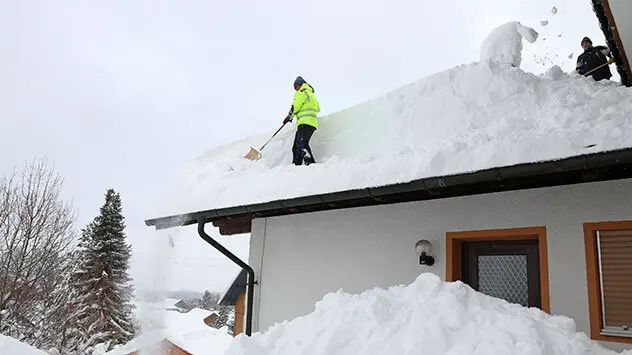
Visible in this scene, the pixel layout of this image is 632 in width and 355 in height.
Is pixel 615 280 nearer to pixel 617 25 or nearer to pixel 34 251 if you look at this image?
pixel 617 25

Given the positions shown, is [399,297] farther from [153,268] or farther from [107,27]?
[107,27]

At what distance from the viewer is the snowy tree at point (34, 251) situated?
16203mm

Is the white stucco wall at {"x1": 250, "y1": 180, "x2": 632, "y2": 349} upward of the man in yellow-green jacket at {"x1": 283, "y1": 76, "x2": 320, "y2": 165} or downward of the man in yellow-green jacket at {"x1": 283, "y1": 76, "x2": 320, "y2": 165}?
downward

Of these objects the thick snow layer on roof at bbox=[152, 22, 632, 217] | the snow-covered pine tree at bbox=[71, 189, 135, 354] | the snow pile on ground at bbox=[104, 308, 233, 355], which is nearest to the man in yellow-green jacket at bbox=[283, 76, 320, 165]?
the thick snow layer on roof at bbox=[152, 22, 632, 217]

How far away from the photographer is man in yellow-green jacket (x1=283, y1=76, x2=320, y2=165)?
7676 mm

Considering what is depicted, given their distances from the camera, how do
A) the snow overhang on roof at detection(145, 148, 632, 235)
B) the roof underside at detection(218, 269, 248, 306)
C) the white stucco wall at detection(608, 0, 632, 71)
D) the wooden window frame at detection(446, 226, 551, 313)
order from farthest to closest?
the roof underside at detection(218, 269, 248, 306), the white stucco wall at detection(608, 0, 632, 71), the wooden window frame at detection(446, 226, 551, 313), the snow overhang on roof at detection(145, 148, 632, 235)

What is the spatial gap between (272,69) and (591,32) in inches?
769

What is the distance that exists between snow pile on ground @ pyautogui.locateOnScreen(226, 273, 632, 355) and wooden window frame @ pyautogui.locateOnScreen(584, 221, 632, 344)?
79cm

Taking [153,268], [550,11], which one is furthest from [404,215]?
[550,11]

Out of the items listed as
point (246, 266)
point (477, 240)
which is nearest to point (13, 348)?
point (246, 266)

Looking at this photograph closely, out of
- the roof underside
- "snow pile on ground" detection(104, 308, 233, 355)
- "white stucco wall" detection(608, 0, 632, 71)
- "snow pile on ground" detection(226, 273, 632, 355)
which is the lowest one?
"snow pile on ground" detection(104, 308, 233, 355)

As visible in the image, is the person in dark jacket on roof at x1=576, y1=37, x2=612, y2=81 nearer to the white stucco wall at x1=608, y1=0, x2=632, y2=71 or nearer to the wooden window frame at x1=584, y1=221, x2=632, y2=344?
the white stucco wall at x1=608, y1=0, x2=632, y2=71

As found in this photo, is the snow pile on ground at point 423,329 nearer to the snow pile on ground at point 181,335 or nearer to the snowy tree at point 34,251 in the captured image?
the snow pile on ground at point 181,335

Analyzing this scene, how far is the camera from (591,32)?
9.73 metres
